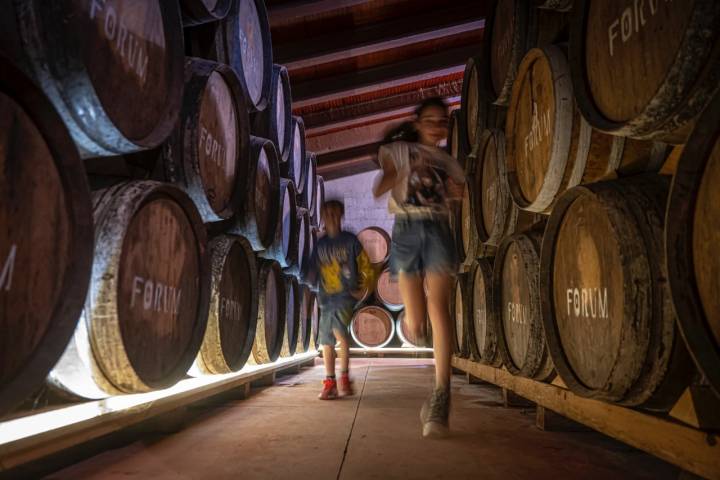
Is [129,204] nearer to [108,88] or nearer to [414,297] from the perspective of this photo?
[108,88]

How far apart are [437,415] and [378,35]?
487 cm

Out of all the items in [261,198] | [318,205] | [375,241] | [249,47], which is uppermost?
[249,47]

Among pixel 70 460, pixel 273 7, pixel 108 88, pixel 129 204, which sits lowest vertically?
pixel 70 460

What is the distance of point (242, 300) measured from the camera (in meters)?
→ 3.17

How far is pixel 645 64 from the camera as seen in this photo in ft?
4.79

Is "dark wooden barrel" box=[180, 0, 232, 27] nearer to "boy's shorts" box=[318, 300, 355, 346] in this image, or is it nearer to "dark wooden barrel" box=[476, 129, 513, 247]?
"dark wooden barrel" box=[476, 129, 513, 247]

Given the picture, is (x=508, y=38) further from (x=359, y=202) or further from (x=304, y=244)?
(x=359, y=202)

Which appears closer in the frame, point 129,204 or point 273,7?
point 129,204

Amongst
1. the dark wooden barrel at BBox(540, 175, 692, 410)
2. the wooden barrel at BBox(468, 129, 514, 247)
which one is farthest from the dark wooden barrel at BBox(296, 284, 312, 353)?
the dark wooden barrel at BBox(540, 175, 692, 410)

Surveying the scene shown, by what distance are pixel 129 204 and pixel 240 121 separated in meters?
1.43

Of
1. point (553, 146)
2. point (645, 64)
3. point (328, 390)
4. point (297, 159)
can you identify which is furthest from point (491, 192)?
point (297, 159)

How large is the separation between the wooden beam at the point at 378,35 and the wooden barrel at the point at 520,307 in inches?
148

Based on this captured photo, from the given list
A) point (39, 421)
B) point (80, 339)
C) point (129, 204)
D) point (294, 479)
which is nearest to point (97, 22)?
point (129, 204)

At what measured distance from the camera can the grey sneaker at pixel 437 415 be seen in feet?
7.49
